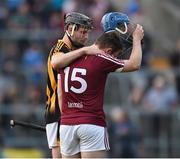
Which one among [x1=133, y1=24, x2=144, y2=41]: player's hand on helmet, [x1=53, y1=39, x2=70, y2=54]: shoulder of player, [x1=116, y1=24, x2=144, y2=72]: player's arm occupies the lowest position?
[x1=116, y1=24, x2=144, y2=72]: player's arm

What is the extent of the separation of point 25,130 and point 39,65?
1.43 metres

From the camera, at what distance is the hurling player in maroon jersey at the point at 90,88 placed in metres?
9.22

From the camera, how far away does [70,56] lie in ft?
30.4

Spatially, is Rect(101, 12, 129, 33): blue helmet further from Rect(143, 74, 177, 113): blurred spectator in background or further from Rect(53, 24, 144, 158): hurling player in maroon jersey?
Rect(143, 74, 177, 113): blurred spectator in background

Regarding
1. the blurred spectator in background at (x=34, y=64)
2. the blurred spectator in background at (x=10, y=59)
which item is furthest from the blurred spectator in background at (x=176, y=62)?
the blurred spectator in background at (x=10, y=59)

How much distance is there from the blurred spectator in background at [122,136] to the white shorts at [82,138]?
6997 mm

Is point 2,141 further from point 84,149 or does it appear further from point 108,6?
point 84,149

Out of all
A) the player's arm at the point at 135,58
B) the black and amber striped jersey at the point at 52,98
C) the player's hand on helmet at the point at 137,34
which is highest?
the player's hand on helmet at the point at 137,34

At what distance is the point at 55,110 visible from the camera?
10125 mm

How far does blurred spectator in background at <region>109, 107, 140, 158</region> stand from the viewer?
16.5 metres

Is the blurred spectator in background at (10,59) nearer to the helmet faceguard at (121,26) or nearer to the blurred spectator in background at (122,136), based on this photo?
the blurred spectator in background at (122,136)

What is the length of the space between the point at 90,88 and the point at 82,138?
0.52 meters

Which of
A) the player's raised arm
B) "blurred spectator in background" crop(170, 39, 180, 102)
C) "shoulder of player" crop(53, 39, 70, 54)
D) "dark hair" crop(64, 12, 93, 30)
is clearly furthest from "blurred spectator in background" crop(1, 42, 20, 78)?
the player's raised arm

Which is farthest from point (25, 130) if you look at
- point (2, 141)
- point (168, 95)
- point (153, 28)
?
point (153, 28)
